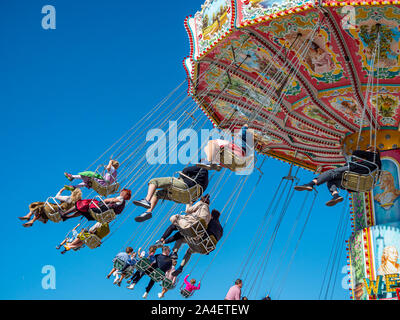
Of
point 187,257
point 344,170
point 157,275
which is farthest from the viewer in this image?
point 187,257

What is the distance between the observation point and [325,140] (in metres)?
16.4

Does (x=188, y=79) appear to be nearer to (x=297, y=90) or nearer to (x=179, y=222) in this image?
(x=297, y=90)

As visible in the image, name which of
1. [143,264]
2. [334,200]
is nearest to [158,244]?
[143,264]

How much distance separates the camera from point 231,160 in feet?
36.2

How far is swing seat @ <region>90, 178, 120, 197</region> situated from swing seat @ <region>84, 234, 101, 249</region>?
0.85 m

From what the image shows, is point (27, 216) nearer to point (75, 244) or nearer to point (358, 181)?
point (75, 244)

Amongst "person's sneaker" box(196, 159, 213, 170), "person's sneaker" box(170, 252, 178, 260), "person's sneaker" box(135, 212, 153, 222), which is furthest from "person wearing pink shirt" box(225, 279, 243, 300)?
"person's sneaker" box(196, 159, 213, 170)

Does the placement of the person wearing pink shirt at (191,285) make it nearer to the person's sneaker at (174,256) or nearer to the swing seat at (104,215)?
the person's sneaker at (174,256)

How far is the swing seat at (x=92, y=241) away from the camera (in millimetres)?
11617

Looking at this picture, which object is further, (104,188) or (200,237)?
(104,188)

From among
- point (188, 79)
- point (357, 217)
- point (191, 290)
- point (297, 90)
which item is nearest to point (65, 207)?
point (191, 290)

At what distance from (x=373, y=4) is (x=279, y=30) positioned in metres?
2.09

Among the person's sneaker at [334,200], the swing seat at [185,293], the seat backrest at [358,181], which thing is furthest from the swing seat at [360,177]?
the swing seat at [185,293]

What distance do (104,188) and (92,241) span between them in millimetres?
1086
